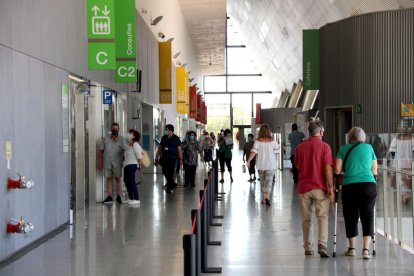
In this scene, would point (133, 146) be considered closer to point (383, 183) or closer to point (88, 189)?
point (88, 189)

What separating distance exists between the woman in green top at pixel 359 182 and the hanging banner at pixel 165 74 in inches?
726

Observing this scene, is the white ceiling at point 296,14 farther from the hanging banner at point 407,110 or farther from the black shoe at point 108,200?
the black shoe at point 108,200

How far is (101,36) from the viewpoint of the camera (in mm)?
12578

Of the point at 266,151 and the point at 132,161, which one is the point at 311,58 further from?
the point at 132,161

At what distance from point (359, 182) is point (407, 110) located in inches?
374

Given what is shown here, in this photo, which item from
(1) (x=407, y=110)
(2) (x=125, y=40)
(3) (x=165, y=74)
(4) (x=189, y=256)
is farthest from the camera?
(3) (x=165, y=74)

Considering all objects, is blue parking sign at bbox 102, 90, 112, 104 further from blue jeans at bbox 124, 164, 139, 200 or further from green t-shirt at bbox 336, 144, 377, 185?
green t-shirt at bbox 336, 144, 377, 185

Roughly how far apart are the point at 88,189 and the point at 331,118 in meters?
7.93

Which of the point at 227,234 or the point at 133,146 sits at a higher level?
the point at 133,146

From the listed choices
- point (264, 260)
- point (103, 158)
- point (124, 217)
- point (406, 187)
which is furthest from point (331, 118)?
point (264, 260)

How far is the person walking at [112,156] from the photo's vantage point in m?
15.5

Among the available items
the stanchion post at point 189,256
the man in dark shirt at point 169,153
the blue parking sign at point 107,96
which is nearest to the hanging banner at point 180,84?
the man in dark shirt at point 169,153

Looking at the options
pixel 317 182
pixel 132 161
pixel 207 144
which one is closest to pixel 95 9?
pixel 132 161

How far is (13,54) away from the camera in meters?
8.97
